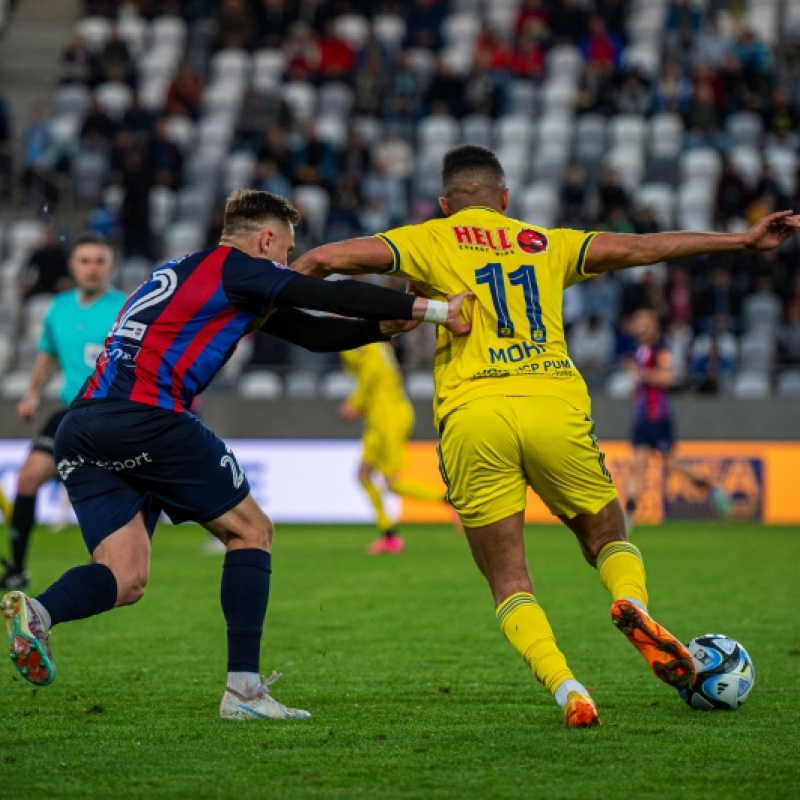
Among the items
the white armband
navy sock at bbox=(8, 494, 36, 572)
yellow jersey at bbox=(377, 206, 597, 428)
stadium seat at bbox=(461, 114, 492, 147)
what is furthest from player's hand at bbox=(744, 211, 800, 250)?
stadium seat at bbox=(461, 114, 492, 147)

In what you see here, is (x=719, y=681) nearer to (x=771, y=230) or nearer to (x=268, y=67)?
(x=771, y=230)

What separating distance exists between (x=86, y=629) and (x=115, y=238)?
13021mm

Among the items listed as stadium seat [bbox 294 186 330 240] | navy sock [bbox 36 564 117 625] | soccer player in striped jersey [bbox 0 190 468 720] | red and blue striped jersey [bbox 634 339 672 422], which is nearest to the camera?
navy sock [bbox 36 564 117 625]

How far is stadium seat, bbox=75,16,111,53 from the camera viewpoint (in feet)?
81.7

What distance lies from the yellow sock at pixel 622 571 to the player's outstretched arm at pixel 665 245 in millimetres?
1092

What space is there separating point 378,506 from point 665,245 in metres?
8.80

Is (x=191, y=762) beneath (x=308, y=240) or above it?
beneath

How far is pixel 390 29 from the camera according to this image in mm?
24281

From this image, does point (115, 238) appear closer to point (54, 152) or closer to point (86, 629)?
point (54, 152)

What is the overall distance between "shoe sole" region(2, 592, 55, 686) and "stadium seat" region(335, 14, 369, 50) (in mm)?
20391

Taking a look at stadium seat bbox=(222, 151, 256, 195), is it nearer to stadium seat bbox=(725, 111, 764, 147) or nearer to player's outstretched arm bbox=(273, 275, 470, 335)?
stadium seat bbox=(725, 111, 764, 147)

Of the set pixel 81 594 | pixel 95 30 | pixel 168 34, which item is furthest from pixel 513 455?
pixel 95 30

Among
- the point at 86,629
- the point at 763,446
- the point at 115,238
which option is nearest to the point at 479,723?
the point at 86,629

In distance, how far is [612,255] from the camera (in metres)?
5.57
